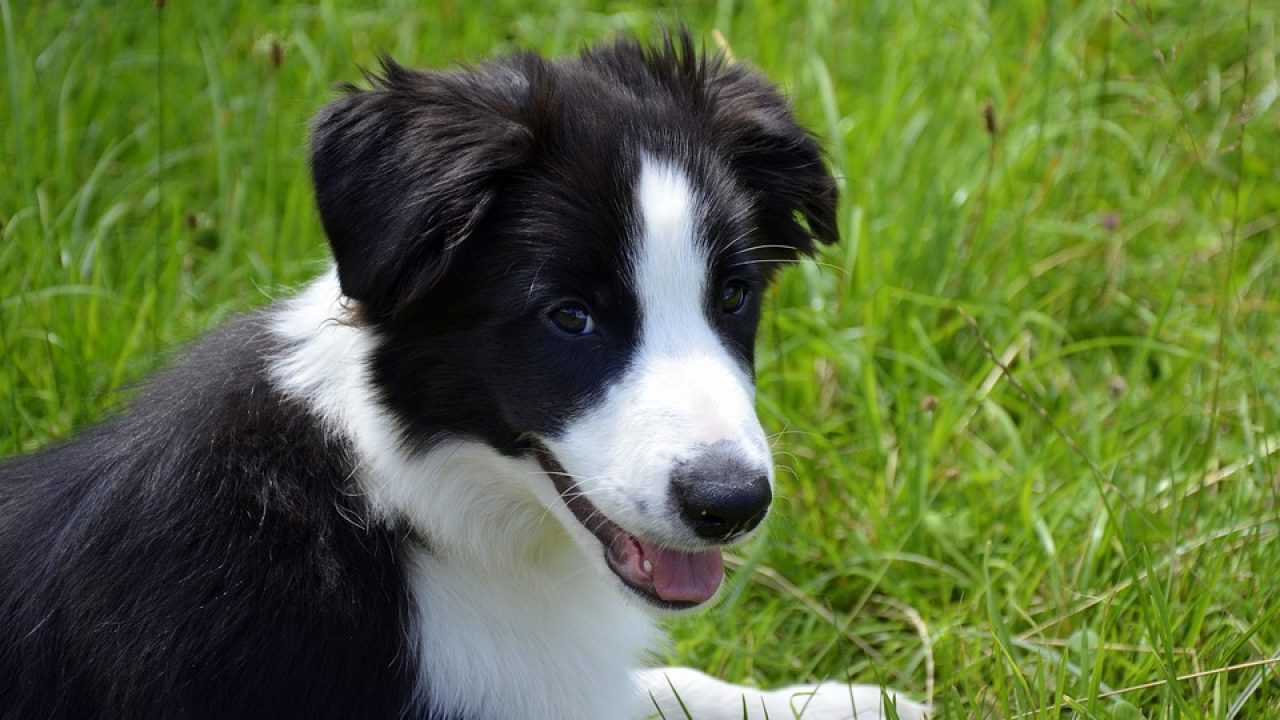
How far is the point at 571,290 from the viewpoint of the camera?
2805 mm

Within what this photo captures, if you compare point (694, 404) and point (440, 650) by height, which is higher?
point (694, 404)

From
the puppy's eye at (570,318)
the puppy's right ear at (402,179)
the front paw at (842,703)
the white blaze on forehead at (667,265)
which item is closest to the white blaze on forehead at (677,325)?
the white blaze on forehead at (667,265)

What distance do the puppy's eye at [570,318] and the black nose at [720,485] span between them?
0.37 m

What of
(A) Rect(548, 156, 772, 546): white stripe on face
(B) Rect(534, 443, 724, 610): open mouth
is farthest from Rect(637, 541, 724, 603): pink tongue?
(A) Rect(548, 156, 772, 546): white stripe on face

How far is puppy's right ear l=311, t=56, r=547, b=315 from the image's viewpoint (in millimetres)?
2713

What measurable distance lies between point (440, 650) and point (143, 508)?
63cm

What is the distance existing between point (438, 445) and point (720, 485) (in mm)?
652

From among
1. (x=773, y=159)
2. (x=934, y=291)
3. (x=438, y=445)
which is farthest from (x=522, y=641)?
(x=934, y=291)

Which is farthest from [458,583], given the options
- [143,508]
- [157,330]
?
[157,330]

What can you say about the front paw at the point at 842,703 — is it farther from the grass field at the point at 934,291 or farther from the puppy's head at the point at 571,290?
the puppy's head at the point at 571,290

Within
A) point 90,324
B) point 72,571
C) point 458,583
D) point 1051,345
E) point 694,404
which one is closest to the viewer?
point 694,404

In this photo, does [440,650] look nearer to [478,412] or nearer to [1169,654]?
[478,412]

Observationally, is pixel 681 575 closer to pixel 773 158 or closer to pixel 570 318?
pixel 570 318

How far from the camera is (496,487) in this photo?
9.87 feet
